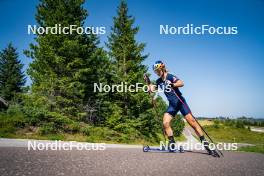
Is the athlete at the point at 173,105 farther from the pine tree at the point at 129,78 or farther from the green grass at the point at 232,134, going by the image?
the green grass at the point at 232,134

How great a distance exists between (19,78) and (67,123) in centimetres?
3333

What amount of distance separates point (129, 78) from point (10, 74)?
104ft

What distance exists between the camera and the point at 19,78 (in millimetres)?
49312

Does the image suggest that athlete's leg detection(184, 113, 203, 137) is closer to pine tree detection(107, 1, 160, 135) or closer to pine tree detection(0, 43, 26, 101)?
pine tree detection(107, 1, 160, 135)

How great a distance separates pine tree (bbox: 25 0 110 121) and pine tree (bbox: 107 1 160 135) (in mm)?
4239

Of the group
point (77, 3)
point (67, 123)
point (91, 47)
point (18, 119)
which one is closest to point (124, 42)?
point (91, 47)

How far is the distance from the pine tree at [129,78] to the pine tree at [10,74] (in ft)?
85.6

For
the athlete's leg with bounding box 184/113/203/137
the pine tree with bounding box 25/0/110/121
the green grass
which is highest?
the pine tree with bounding box 25/0/110/121

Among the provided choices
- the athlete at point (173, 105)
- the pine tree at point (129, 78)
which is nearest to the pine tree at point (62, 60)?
the pine tree at point (129, 78)

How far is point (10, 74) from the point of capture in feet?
161

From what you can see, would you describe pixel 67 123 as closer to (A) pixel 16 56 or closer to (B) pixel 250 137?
(A) pixel 16 56

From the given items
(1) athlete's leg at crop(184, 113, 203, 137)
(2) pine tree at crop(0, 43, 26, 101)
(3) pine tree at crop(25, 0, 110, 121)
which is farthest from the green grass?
(1) athlete's leg at crop(184, 113, 203, 137)

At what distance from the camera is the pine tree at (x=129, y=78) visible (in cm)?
2725

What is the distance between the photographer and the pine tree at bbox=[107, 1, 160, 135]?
27.2 m
